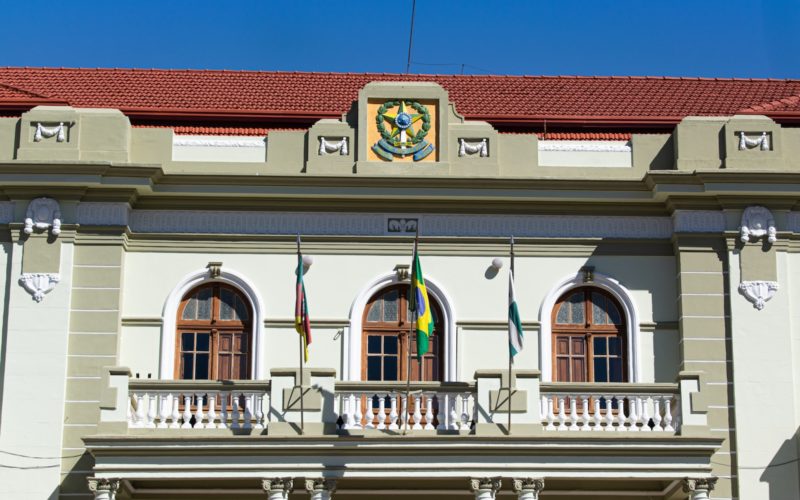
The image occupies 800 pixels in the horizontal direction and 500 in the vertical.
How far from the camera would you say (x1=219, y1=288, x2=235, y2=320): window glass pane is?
92.9 feet

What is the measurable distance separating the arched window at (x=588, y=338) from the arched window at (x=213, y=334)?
15.9ft

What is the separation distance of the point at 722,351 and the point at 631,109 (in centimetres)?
621

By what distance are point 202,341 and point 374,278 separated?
2865 millimetres

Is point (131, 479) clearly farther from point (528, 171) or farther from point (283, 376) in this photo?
point (528, 171)

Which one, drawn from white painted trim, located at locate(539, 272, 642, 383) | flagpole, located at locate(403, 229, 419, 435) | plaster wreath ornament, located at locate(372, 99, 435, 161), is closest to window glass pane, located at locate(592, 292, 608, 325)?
white painted trim, located at locate(539, 272, 642, 383)

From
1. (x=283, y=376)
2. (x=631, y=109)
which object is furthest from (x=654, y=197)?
(x=283, y=376)

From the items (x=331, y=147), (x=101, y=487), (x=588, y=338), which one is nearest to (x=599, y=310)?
(x=588, y=338)

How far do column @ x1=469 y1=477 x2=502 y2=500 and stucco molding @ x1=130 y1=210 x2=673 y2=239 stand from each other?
461 cm

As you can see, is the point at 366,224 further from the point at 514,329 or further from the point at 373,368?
the point at 514,329

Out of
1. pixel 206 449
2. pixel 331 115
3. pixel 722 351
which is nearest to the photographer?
pixel 206 449

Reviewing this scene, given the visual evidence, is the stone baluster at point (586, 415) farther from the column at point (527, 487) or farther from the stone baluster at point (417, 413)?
the stone baluster at point (417, 413)

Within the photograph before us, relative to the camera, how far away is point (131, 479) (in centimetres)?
2602

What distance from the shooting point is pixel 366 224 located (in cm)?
2866

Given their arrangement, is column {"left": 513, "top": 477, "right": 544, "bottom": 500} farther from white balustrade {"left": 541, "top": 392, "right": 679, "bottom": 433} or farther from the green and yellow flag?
the green and yellow flag
